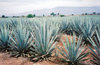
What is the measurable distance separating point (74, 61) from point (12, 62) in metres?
1.34

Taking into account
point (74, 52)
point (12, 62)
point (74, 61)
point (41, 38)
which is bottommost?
point (12, 62)

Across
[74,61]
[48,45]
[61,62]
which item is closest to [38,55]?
[48,45]

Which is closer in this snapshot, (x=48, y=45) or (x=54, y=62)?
(x=54, y=62)

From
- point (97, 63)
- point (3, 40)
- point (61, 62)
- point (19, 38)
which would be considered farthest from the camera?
point (3, 40)

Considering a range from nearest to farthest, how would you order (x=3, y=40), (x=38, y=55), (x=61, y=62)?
(x=61, y=62) → (x=38, y=55) → (x=3, y=40)

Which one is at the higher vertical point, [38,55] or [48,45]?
[48,45]

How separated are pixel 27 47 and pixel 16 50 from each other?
300 mm

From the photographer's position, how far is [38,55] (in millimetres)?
2154

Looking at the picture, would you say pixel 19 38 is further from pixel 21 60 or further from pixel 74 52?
pixel 74 52

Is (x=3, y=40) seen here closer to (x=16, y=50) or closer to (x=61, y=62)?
(x=16, y=50)

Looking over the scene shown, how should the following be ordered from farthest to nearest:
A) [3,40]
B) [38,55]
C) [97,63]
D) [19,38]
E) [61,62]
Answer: [3,40]
[19,38]
[38,55]
[61,62]
[97,63]

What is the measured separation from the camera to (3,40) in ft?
8.98

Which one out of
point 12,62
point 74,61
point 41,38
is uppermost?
point 41,38

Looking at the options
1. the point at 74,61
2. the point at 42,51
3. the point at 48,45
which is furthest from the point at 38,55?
the point at 74,61
